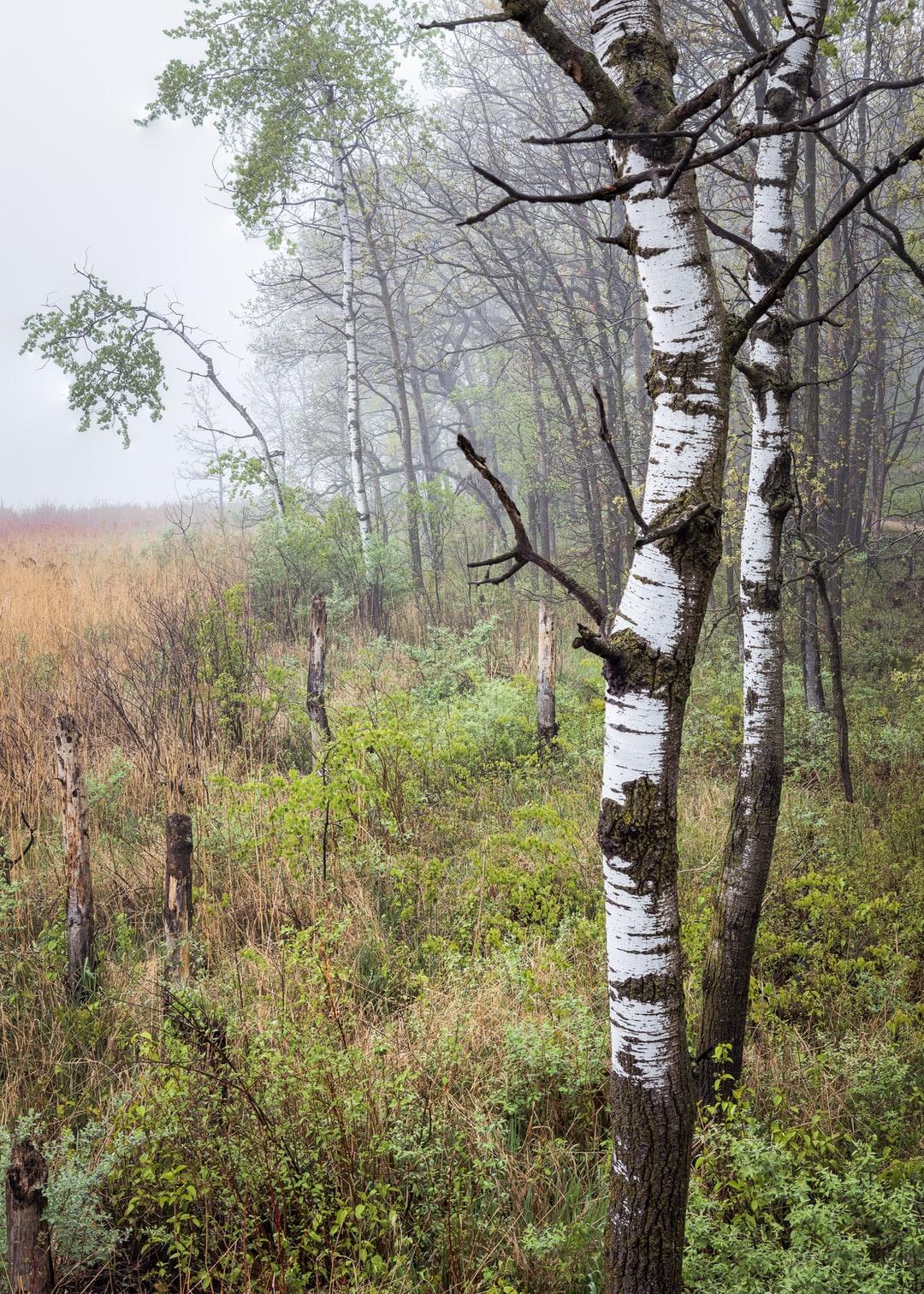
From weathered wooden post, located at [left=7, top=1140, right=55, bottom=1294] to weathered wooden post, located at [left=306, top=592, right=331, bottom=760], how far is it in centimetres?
376

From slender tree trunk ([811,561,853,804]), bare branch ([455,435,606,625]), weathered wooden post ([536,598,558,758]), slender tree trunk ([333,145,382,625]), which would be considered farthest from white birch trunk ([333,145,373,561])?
bare branch ([455,435,606,625])

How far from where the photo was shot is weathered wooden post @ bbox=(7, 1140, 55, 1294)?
1.98 m

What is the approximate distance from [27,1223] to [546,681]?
5827 mm

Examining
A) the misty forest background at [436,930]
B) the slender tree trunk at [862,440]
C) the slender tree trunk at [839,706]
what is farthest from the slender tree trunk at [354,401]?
the slender tree trunk at [839,706]

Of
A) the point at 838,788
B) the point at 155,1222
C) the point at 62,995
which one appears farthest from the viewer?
the point at 838,788

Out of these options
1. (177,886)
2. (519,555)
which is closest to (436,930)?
(177,886)

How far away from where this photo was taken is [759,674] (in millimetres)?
3080

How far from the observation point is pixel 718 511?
1.64 metres

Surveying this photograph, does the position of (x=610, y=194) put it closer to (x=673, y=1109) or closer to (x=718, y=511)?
(x=718, y=511)

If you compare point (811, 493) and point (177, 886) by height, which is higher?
point (811, 493)

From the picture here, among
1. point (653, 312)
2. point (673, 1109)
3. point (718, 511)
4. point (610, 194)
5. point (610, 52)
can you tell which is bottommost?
point (673, 1109)

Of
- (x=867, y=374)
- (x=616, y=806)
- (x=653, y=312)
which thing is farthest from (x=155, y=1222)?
(x=867, y=374)

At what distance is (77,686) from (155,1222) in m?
5.19

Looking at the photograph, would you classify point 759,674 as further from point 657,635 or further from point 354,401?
point 354,401
